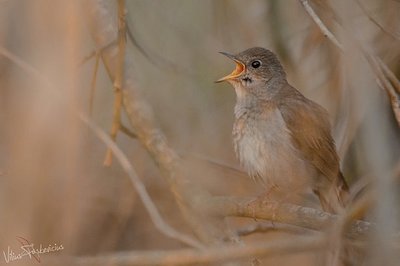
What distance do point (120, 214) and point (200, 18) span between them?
1.44 metres

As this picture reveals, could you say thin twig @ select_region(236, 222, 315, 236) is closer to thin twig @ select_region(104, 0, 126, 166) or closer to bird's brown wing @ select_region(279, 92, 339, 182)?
bird's brown wing @ select_region(279, 92, 339, 182)

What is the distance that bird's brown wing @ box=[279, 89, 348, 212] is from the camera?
15.3 feet

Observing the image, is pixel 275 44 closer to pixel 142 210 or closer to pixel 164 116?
pixel 164 116

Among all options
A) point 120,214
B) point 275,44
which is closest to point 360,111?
point 275,44

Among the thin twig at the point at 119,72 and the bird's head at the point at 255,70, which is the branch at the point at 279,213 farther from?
the bird's head at the point at 255,70

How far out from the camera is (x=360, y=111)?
6.60 feet

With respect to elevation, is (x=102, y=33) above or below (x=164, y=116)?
above

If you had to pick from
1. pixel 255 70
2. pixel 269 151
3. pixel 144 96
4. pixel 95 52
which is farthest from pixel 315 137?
pixel 95 52

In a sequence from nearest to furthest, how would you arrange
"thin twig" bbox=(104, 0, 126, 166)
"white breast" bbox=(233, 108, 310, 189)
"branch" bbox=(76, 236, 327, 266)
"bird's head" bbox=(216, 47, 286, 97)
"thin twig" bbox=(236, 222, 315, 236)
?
"branch" bbox=(76, 236, 327, 266), "thin twig" bbox=(104, 0, 126, 166), "thin twig" bbox=(236, 222, 315, 236), "white breast" bbox=(233, 108, 310, 189), "bird's head" bbox=(216, 47, 286, 97)
